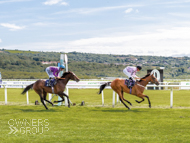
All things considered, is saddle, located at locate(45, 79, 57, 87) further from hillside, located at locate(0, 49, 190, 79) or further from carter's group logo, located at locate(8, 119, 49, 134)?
hillside, located at locate(0, 49, 190, 79)

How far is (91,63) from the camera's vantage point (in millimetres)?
126500

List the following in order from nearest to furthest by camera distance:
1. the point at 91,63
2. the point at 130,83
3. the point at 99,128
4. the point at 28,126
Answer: the point at 99,128, the point at 28,126, the point at 130,83, the point at 91,63

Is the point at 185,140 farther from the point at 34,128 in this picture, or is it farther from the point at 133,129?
the point at 34,128

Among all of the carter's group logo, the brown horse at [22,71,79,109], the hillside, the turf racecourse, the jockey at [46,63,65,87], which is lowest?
the turf racecourse

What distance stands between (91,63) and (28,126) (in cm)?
11960

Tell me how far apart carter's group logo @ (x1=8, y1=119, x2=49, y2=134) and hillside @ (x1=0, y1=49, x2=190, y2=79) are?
8816 centimetres

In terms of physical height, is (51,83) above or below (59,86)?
above

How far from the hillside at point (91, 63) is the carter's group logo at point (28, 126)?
88.2m

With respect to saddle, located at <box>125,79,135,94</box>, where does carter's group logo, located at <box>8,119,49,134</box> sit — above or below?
below

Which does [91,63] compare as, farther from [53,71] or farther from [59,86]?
[59,86]

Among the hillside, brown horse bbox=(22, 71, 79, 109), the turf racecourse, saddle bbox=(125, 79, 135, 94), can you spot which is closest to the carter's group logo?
the turf racecourse

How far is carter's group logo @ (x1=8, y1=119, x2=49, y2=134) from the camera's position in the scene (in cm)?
638

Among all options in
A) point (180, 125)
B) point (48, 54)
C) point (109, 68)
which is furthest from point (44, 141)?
point (48, 54)

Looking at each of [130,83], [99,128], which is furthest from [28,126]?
[130,83]
